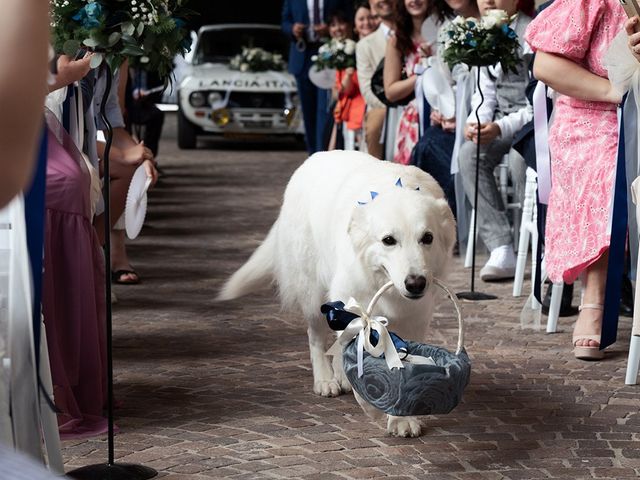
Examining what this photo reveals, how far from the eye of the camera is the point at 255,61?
1864 centimetres

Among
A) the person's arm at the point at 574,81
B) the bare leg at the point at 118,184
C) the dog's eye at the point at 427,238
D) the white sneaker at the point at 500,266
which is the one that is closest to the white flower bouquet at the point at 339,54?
the white sneaker at the point at 500,266

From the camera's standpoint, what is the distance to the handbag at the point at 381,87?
31.4 feet

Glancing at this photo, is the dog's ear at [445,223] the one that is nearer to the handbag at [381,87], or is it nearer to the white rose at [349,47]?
the handbag at [381,87]

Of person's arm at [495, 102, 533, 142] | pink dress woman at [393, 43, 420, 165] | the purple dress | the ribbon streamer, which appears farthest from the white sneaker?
the purple dress

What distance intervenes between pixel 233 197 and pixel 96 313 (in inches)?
343

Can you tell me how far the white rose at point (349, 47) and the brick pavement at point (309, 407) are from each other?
15.8 feet

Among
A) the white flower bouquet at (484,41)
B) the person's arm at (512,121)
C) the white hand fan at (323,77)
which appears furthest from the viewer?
the white hand fan at (323,77)

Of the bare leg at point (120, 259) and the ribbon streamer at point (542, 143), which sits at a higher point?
the ribbon streamer at point (542, 143)

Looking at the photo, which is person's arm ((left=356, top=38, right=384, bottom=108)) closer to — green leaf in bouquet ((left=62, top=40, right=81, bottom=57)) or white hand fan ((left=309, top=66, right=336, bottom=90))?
white hand fan ((left=309, top=66, right=336, bottom=90))

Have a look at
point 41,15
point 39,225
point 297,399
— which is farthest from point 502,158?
point 41,15

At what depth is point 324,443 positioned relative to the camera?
4.33 metres

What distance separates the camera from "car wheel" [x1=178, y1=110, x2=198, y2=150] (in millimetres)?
19197

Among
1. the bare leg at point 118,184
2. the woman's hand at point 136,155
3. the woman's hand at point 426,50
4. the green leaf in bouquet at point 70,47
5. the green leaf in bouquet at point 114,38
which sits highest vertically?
the green leaf in bouquet at point 114,38

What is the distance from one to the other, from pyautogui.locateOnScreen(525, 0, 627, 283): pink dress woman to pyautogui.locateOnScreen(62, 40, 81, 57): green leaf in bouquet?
94.3 inches
